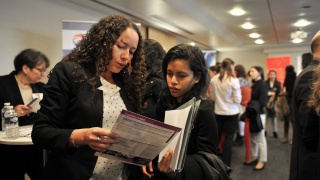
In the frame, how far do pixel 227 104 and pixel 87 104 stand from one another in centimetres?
305

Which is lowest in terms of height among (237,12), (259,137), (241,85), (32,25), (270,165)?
(270,165)

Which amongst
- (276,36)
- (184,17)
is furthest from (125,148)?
(276,36)

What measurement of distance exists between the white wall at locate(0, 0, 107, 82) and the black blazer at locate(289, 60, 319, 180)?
10.9 feet

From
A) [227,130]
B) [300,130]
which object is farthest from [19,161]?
[227,130]

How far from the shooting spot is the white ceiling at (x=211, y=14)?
15.2ft

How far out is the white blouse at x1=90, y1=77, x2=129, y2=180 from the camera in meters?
1.09

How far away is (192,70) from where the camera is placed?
1282mm

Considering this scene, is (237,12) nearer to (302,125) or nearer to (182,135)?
(302,125)

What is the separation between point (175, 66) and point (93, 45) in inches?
15.4

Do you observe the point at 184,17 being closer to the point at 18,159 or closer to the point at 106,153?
the point at 18,159

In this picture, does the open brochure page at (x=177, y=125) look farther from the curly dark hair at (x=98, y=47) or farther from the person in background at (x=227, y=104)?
the person in background at (x=227, y=104)

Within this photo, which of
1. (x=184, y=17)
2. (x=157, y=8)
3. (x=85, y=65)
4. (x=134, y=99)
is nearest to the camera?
(x=85, y=65)

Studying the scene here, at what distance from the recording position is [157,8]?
15.6ft

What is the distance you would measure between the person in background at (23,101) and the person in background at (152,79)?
1.20 meters
